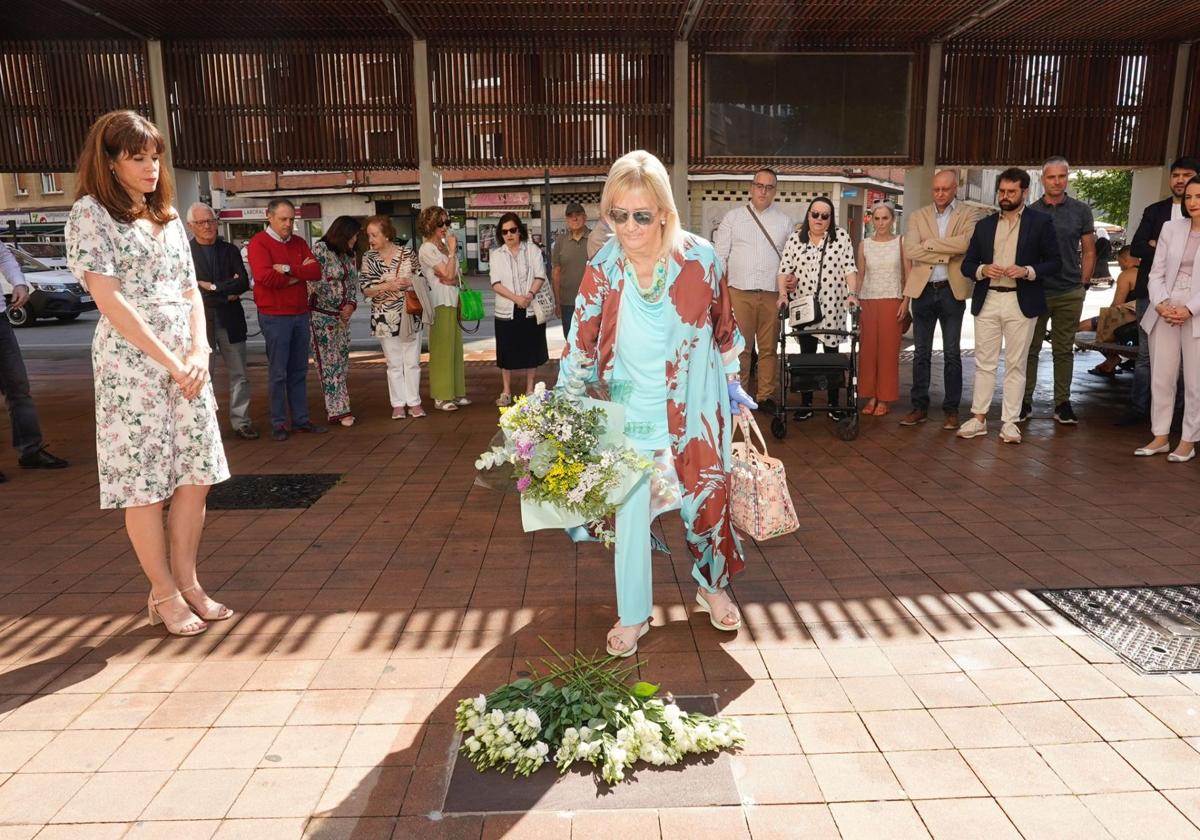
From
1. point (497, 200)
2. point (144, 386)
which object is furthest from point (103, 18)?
point (497, 200)

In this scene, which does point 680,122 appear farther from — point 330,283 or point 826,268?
point 330,283

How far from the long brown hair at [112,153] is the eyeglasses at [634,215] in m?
1.86

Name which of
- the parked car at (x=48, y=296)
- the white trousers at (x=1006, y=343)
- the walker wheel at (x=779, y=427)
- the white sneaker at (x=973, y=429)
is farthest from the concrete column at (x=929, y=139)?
the parked car at (x=48, y=296)

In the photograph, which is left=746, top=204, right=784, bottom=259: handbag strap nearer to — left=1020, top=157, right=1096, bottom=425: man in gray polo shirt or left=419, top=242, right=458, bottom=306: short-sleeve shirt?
left=1020, top=157, right=1096, bottom=425: man in gray polo shirt

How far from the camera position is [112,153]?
3748mm

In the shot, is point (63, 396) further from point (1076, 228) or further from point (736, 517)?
point (1076, 228)

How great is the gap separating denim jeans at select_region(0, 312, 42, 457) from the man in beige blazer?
7158 mm

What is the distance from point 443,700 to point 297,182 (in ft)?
103

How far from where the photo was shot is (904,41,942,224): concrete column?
10.4 meters

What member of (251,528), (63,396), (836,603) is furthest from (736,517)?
(63,396)

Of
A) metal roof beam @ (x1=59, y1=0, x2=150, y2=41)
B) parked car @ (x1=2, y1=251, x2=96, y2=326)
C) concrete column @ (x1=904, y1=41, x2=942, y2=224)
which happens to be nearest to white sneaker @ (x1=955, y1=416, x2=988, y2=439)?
concrete column @ (x1=904, y1=41, x2=942, y2=224)

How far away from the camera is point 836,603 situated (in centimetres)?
442

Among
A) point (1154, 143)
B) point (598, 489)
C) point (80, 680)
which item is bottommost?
point (80, 680)

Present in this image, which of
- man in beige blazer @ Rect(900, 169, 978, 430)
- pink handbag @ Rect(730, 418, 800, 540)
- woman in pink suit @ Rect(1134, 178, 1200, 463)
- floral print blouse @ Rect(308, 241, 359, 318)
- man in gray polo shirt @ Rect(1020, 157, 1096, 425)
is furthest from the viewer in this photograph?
floral print blouse @ Rect(308, 241, 359, 318)
